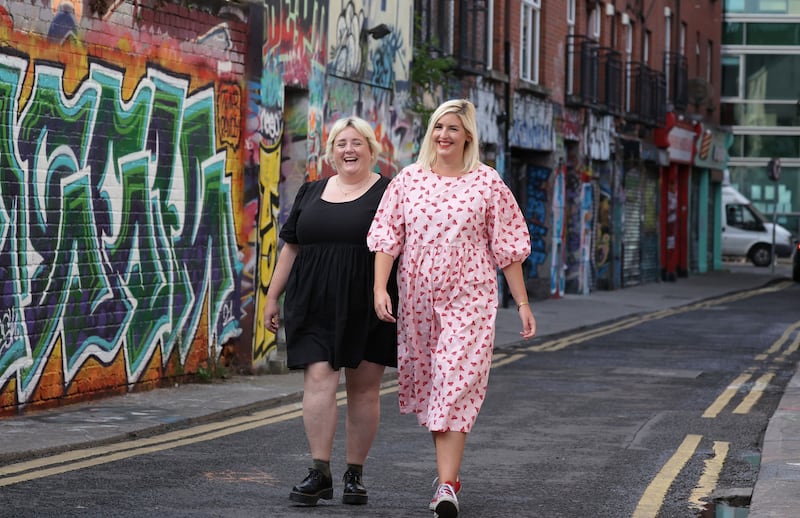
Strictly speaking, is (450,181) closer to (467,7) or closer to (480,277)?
(480,277)

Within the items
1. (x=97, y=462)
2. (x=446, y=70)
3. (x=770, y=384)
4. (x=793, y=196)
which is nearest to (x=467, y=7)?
(x=446, y=70)

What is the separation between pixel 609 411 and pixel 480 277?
4956mm

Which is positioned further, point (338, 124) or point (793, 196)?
point (793, 196)

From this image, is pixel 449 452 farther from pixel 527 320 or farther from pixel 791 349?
pixel 791 349

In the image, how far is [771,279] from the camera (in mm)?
39094

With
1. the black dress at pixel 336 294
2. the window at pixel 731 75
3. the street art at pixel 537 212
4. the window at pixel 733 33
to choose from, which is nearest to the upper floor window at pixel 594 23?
the street art at pixel 537 212

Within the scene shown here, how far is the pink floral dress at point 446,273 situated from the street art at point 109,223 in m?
4.18

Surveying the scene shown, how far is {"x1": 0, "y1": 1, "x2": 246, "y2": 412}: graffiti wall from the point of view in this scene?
10445mm

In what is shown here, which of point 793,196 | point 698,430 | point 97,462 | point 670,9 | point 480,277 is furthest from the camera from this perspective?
point 793,196

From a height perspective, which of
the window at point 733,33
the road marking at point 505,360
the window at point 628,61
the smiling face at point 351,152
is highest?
the window at point 733,33

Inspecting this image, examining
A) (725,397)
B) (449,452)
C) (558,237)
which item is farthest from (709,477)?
(558,237)

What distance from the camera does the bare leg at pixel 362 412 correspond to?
739cm

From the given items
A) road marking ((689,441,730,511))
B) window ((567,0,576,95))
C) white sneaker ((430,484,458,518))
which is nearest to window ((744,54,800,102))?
window ((567,0,576,95))

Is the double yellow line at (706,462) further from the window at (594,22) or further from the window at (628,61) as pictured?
the window at (628,61)
